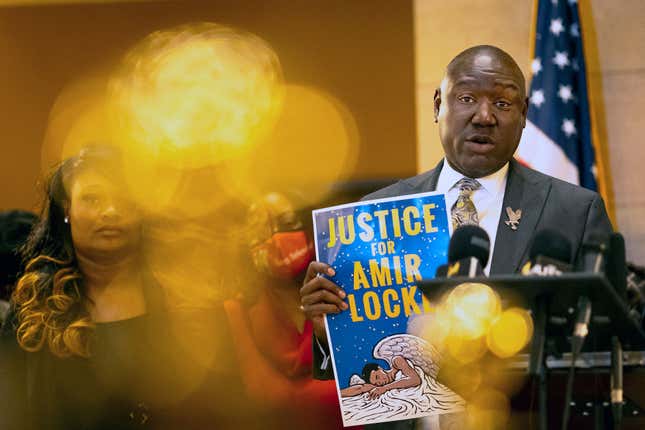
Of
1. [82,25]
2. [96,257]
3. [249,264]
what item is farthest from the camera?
[82,25]

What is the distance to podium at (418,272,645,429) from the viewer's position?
2.37 metres

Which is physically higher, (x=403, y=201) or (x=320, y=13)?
(x=320, y=13)

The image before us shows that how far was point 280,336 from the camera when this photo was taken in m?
4.90

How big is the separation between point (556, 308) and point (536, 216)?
109 centimetres

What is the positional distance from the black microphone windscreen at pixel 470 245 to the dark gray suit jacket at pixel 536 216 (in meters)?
0.85

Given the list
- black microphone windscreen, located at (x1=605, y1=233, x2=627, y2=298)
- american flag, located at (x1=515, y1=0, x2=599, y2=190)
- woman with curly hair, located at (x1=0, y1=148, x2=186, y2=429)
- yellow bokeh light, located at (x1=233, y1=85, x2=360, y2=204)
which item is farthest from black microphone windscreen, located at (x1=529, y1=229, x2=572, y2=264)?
yellow bokeh light, located at (x1=233, y1=85, x2=360, y2=204)

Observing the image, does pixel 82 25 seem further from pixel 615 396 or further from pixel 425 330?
pixel 615 396

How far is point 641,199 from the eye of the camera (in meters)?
6.84

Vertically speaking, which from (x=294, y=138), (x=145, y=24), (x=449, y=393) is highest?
(x=145, y=24)

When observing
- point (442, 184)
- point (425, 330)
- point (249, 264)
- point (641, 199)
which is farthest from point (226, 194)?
point (425, 330)

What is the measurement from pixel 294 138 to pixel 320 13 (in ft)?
3.14

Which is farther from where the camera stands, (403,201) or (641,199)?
(641,199)

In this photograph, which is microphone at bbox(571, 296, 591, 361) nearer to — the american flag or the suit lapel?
the suit lapel

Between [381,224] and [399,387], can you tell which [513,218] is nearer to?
[381,224]
